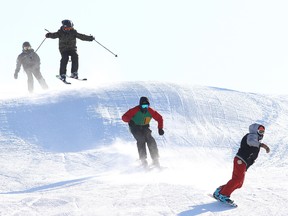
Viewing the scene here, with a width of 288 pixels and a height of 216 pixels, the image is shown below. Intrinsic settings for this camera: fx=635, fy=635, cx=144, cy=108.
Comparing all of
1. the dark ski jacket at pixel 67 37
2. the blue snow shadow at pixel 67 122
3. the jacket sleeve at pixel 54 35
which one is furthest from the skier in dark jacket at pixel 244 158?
the jacket sleeve at pixel 54 35

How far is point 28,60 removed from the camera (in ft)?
59.5

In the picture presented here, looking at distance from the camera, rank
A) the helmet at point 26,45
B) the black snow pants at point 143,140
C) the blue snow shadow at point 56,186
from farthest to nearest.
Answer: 1. the helmet at point 26,45
2. the black snow pants at point 143,140
3. the blue snow shadow at point 56,186

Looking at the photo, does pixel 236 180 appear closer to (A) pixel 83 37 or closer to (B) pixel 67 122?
(B) pixel 67 122

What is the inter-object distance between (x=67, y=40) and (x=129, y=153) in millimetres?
3718

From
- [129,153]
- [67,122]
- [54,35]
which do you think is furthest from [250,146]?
[54,35]

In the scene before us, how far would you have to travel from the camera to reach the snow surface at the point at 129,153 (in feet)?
28.9

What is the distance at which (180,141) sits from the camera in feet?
49.3

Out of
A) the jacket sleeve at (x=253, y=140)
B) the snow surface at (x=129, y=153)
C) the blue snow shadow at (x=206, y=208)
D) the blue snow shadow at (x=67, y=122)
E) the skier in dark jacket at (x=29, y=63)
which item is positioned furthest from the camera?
the skier in dark jacket at (x=29, y=63)

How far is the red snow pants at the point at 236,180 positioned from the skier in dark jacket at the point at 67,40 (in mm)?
7592

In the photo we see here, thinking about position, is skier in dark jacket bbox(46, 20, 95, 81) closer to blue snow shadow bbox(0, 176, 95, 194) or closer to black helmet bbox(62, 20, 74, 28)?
black helmet bbox(62, 20, 74, 28)

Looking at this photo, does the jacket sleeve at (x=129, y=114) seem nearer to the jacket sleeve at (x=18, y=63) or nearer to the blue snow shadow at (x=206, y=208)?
the blue snow shadow at (x=206, y=208)

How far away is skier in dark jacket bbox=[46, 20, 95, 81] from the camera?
15555 millimetres

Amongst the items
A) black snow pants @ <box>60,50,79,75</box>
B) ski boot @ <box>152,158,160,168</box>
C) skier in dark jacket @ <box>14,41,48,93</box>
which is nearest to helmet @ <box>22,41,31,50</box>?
skier in dark jacket @ <box>14,41,48,93</box>

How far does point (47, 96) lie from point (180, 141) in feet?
13.8
